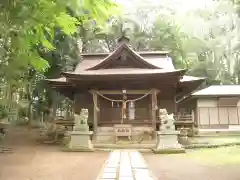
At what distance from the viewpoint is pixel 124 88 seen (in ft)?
50.1

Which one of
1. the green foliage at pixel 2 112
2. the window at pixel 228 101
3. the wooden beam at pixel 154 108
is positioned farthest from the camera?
the window at pixel 228 101

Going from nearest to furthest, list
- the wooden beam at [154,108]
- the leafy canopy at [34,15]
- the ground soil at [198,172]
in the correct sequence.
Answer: the leafy canopy at [34,15] → the ground soil at [198,172] → the wooden beam at [154,108]

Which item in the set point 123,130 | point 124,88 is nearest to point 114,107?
point 124,88

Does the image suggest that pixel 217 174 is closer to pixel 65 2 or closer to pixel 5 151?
pixel 65 2

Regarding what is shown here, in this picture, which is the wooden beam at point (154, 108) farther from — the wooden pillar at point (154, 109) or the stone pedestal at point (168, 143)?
the stone pedestal at point (168, 143)

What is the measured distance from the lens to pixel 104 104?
1605cm

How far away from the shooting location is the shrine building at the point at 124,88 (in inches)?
557

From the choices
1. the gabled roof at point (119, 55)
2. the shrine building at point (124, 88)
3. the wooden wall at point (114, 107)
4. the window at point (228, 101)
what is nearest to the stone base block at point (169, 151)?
the shrine building at point (124, 88)

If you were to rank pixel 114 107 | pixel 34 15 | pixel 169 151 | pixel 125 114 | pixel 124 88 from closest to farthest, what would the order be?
pixel 34 15
pixel 169 151
pixel 125 114
pixel 124 88
pixel 114 107

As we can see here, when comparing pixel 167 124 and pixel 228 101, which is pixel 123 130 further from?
pixel 228 101

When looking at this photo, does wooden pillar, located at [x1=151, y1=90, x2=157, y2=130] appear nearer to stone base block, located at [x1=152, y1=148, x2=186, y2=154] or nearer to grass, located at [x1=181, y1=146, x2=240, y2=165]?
stone base block, located at [x1=152, y1=148, x2=186, y2=154]

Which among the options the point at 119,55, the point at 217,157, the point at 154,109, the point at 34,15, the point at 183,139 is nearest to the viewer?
the point at 34,15

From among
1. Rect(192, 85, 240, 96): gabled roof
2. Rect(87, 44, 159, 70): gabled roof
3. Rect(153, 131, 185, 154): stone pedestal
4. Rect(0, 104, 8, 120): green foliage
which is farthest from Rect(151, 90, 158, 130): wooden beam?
Rect(192, 85, 240, 96): gabled roof

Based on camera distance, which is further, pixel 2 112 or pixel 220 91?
pixel 220 91
